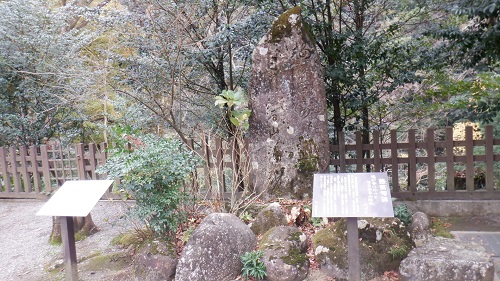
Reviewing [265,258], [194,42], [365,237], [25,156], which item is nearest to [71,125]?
[25,156]

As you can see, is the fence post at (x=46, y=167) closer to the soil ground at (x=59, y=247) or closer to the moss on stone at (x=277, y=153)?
the soil ground at (x=59, y=247)

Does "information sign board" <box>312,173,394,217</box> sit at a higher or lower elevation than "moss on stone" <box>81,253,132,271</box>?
higher

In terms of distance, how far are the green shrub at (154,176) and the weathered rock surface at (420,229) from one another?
106 inches

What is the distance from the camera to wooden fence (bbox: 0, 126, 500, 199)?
5.84m

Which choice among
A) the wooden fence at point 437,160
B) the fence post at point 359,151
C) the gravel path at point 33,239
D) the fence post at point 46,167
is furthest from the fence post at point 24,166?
the fence post at point 359,151

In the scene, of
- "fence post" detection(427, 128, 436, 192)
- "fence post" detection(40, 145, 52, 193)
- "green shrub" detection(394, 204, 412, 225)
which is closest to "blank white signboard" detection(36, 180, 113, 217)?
"green shrub" detection(394, 204, 412, 225)

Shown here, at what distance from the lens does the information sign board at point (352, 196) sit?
3088 millimetres

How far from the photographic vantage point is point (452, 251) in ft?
13.2

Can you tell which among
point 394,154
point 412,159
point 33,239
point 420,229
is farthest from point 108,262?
point 412,159

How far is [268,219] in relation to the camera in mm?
4602

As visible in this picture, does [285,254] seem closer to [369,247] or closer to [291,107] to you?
[369,247]

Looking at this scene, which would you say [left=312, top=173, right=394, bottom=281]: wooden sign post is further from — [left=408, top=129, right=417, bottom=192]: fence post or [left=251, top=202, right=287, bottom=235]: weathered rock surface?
[left=408, top=129, right=417, bottom=192]: fence post

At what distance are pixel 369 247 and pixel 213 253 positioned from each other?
162 cm

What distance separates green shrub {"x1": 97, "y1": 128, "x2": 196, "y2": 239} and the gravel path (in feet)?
1.72
